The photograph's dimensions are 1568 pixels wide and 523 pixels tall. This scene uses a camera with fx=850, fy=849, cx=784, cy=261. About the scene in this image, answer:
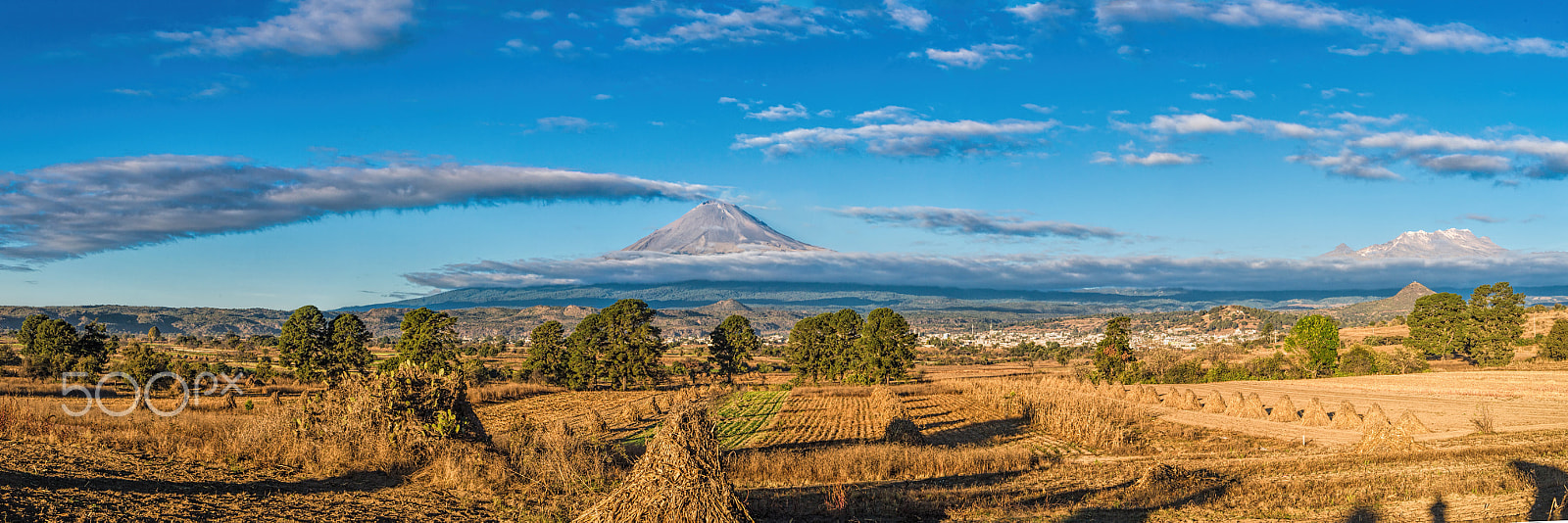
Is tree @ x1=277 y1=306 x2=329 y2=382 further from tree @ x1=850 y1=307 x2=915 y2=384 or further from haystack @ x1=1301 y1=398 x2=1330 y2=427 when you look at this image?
haystack @ x1=1301 y1=398 x2=1330 y2=427

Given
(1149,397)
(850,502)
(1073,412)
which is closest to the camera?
(850,502)

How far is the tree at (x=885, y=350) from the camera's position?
213 feet

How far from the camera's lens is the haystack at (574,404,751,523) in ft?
30.2

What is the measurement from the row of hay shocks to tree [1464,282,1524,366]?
4306 cm

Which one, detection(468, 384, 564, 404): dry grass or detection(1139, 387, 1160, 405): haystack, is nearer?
Answer: detection(1139, 387, 1160, 405): haystack

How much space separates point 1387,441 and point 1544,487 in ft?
26.8

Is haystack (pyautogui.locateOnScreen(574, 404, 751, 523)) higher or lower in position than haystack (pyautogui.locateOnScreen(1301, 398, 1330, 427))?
higher

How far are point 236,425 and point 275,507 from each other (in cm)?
745

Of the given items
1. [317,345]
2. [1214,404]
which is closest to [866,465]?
[1214,404]

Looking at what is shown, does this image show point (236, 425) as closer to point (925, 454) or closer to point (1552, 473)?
point (925, 454)

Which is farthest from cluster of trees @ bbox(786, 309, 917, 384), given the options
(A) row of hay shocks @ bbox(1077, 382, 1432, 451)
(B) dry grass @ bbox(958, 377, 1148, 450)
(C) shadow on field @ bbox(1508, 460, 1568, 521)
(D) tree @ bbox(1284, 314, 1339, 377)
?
(C) shadow on field @ bbox(1508, 460, 1568, 521)

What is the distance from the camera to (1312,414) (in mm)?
34562

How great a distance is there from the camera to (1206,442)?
30047 mm

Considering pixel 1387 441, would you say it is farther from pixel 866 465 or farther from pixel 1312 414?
pixel 866 465
